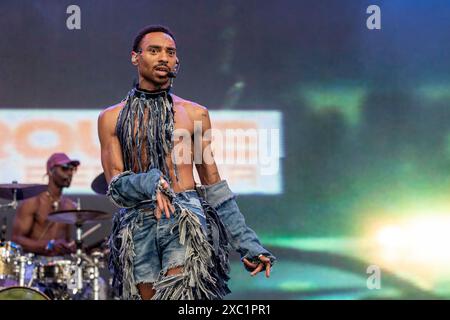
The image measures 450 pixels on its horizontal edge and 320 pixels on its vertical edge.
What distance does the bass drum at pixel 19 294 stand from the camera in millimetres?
5789

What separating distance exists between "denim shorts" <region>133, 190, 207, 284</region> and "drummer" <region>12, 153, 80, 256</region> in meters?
3.97

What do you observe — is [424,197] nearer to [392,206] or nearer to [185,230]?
[392,206]

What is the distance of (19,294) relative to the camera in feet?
19.2

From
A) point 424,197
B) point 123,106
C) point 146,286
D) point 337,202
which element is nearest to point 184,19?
point 337,202

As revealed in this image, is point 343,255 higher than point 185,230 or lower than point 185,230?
lower

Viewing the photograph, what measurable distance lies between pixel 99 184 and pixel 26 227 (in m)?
0.96

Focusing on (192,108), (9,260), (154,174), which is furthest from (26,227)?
(154,174)

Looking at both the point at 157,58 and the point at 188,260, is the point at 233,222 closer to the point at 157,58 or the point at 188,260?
the point at 188,260

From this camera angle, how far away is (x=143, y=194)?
12.6 feet

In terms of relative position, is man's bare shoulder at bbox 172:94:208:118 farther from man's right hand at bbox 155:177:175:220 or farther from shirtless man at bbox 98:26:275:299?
man's right hand at bbox 155:177:175:220

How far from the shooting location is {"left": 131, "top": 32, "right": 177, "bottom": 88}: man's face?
13.4ft

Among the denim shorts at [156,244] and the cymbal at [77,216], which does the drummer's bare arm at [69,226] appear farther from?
the denim shorts at [156,244]
